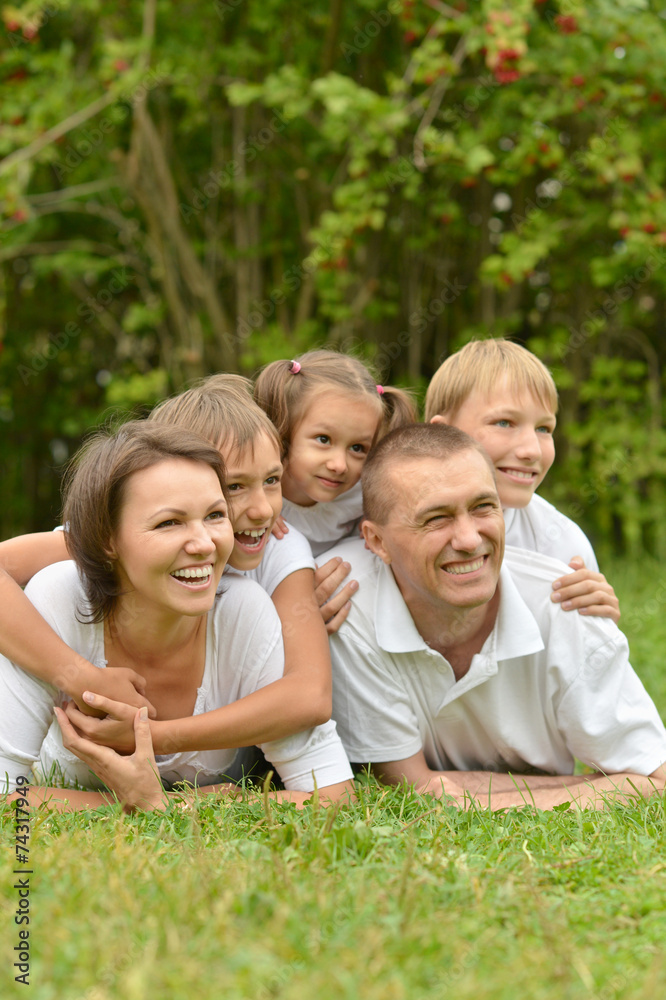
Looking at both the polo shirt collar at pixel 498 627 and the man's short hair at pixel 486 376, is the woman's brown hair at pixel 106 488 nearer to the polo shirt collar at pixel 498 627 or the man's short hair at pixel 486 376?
the polo shirt collar at pixel 498 627

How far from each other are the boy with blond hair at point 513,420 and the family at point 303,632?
1.0 inches

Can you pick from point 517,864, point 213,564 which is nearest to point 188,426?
point 213,564

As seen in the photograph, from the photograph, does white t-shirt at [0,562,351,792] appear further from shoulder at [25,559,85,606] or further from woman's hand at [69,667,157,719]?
woman's hand at [69,667,157,719]

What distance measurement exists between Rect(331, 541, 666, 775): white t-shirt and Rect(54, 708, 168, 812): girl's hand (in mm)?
728

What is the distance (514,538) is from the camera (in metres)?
3.88

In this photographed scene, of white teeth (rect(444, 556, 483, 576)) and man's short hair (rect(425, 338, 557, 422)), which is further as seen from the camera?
man's short hair (rect(425, 338, 557, 422))

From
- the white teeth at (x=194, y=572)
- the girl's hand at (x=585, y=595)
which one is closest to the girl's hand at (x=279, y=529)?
the white teeth at (x=194, y=572)

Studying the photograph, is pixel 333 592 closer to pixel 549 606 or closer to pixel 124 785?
pixel 549 606

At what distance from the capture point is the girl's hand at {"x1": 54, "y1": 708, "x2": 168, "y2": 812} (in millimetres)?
2855

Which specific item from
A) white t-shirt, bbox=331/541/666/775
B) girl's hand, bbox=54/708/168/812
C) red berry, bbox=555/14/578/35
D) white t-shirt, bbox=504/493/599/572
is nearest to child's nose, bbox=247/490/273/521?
white t-shirt, bbox=331/541/666/775

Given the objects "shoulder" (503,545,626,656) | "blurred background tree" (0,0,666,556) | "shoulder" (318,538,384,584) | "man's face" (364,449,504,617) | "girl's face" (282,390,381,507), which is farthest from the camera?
"blurred background tree" (0,0,666,556)

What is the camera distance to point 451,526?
3127 mm

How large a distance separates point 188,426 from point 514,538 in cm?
141

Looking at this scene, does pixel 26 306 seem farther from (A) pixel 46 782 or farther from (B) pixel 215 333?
(A) pixel 46 782
